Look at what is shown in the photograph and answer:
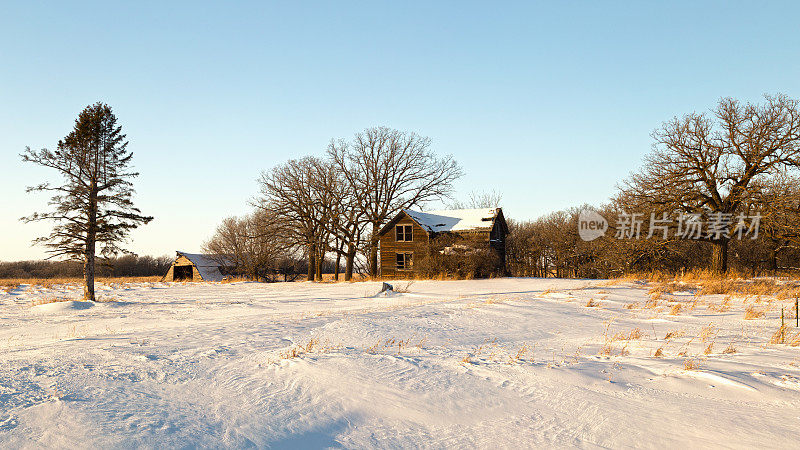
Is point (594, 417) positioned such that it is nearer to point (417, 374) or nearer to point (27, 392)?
point (417, 374)

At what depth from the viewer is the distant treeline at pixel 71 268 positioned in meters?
56.5

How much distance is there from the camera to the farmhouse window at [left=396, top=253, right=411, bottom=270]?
128ft

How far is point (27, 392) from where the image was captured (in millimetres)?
4500

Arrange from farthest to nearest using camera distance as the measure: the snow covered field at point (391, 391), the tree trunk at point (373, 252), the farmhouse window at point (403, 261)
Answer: the farmhouse window at point (403, 261), the tree trunk at point (373, 252), the snow covered field at point (391, 391)

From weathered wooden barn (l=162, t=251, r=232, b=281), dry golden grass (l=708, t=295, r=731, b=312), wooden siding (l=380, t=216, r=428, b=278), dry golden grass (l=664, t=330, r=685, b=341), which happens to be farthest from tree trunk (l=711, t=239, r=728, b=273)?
weathered wooden barn (l=162, t=251, r=232, b=281)

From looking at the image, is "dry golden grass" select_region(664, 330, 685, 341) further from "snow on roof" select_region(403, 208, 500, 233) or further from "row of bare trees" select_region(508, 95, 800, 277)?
"snow on roof" select_region(403, 208, 500, 233)

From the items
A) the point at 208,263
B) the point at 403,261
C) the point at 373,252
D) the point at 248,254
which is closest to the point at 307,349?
the point at 373,252

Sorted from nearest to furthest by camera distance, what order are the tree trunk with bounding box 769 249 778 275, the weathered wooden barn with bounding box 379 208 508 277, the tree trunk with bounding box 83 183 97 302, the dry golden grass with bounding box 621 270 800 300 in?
the dry golden grass with bounding box 621 270 800 300 → the tree trunk with bounding box 83 183 97 302 → the tree trunk with bounding box 769 249 778 275 → the weathered wooden barn with bounding box 379 208 508 277

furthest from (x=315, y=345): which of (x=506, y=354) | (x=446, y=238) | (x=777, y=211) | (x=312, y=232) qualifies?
(x=312, y=232)

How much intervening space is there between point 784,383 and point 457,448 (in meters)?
4.02

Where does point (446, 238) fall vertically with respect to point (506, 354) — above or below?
above

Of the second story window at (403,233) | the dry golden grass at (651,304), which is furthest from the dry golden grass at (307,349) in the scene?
the second story window at (403,233)

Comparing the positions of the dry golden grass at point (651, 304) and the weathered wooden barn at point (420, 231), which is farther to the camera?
the weathered wooden barn at point (420, 231)

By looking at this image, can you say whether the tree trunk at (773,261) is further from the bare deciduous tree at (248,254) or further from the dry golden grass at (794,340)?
the bare deciduous tree at (248,254)
